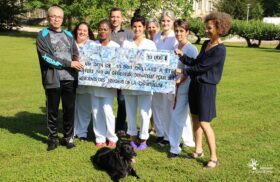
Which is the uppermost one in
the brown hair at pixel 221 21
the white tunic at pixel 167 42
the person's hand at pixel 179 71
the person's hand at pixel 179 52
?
the brown hair at pixel 221 21

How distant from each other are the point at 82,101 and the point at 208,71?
7.88 ft

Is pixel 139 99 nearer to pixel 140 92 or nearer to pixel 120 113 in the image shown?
pixel 140 92

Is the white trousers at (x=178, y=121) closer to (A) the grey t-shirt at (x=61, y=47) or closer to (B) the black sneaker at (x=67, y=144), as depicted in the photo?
(B) the black sneaker at (x=67, y=144)

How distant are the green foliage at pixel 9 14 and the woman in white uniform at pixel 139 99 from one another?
39269mm

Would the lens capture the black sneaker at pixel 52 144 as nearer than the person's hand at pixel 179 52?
No

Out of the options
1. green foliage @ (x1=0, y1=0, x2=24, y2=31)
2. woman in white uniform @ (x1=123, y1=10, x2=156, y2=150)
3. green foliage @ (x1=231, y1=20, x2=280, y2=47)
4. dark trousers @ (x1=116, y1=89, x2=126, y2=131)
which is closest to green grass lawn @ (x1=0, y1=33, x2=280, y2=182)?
woman in white uniform @ (x1=123, y1=10, x2=156, y2=150)

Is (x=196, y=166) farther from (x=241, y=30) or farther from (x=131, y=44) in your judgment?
(x=241, y=30)

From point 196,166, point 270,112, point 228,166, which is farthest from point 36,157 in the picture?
point 270,112

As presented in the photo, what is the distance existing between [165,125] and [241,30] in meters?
34.0

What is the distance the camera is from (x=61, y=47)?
600cm

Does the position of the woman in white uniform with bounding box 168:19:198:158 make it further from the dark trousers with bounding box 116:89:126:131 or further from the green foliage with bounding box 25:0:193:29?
the green foliage with bounding box 25:0:193:29

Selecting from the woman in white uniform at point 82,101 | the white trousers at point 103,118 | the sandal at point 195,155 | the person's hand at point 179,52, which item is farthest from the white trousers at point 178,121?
the woman in white uniform at point 82,101

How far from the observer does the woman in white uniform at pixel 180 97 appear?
19.0 ft

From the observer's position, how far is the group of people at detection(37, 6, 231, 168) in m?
5.44
